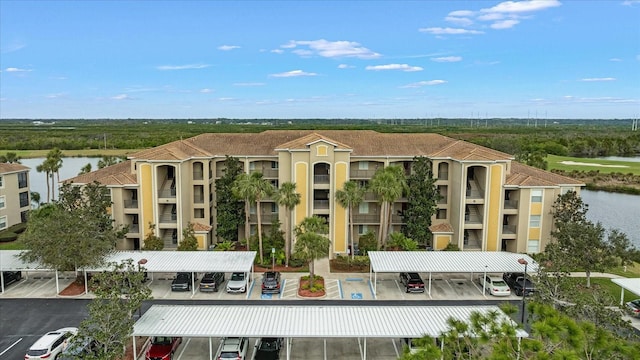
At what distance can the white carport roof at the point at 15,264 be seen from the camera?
31.7 m

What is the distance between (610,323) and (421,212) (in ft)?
72.6

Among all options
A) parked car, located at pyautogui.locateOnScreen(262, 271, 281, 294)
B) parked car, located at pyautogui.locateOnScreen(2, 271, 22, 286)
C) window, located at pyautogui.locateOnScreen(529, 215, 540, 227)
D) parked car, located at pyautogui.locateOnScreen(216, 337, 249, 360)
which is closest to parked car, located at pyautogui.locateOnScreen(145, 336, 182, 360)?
parked car, located at pyautogui.locateOnScreen(216, 337, 249, 360)

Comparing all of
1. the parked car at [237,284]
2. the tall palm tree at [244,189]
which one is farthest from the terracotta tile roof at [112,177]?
the parked car at [237,284]

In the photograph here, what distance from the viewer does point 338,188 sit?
40406mm

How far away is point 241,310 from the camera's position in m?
24.9

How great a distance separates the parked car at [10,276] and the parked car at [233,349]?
20653mm

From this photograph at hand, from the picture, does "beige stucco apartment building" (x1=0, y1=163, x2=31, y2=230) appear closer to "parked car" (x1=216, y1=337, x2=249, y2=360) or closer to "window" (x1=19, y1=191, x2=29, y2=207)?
"window" (x1=19, y1=191, x2=29, y2=207)

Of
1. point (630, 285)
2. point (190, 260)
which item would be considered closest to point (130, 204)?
point (190, 260)

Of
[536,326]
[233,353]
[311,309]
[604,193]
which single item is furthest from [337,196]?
[604,193]

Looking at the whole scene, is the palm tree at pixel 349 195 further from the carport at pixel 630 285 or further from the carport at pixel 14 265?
the carport at pixel 14 265

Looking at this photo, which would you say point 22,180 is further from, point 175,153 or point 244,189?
point 244,189

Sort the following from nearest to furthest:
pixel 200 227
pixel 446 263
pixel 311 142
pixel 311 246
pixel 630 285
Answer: pixel 630 285 < pixel 311 246 < pixel 446 263 < pixel 311 142 < pixel 200 227

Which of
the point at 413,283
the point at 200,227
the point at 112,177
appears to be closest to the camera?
the point at 413,283

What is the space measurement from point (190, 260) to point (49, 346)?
11.8m
